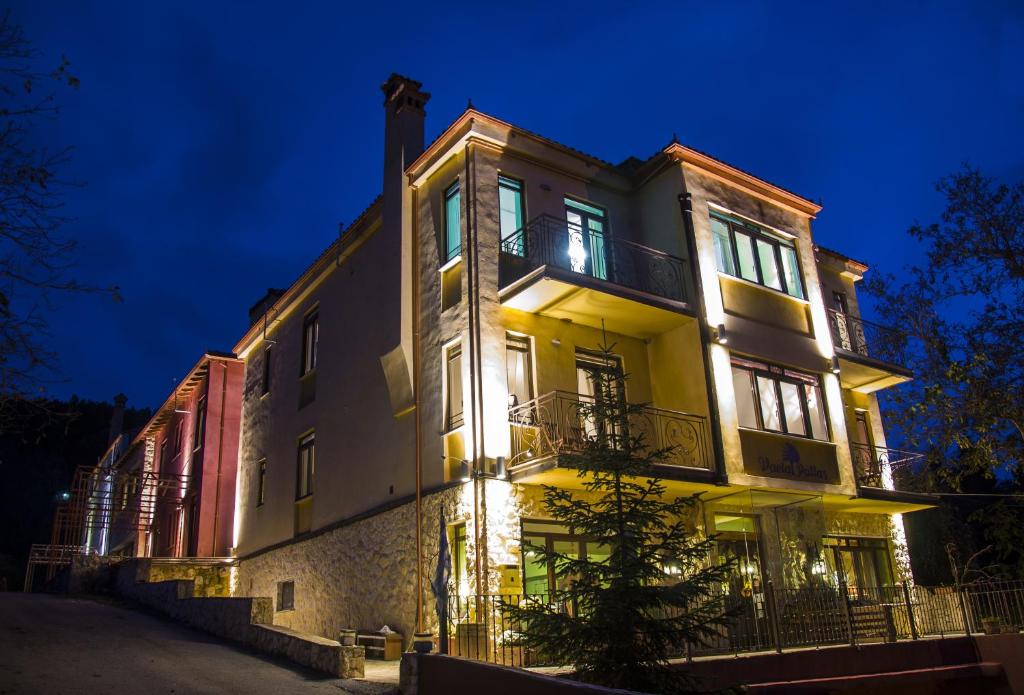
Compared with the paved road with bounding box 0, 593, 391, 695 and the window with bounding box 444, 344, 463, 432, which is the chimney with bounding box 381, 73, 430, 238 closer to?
the window with bounding box 444, 344, 463, 432

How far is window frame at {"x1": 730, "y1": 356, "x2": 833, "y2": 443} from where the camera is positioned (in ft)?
56.7

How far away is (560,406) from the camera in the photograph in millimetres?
14984

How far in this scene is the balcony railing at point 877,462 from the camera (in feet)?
63.3

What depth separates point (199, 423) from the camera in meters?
26.4

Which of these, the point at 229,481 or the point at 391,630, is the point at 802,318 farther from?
the point at 229,481

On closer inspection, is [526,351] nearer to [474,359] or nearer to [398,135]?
[474,359]

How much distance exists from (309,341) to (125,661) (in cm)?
1108

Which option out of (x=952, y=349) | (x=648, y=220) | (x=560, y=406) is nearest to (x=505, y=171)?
(x=648, y=220)

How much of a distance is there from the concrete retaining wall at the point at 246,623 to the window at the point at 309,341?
6.16 meters

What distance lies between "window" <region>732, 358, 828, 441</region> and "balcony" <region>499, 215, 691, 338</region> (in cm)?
213

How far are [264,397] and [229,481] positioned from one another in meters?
3.11

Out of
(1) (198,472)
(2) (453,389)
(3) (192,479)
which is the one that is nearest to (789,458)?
(2) (453,389)

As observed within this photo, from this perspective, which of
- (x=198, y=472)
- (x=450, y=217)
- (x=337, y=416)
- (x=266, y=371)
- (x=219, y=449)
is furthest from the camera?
(x=198, y=472)

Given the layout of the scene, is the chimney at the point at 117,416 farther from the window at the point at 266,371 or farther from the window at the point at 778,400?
the window at the point at 778,400
